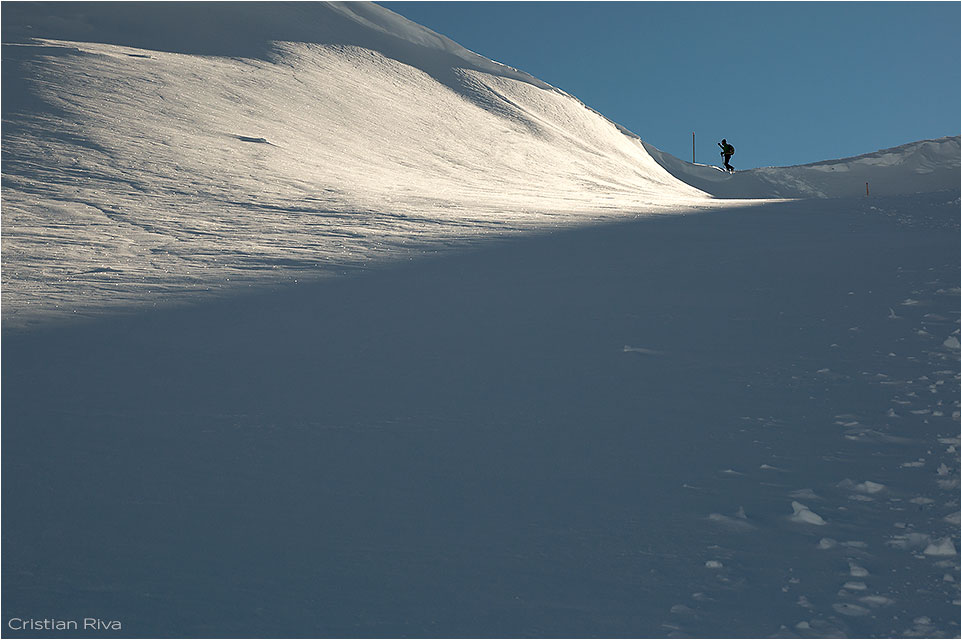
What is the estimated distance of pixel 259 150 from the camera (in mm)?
12516

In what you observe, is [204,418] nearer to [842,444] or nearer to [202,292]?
[202,292]

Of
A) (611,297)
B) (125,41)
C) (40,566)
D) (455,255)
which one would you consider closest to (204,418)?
(40,566)

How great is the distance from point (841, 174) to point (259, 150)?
71.1 feet

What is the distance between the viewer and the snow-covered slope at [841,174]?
24.5 metres

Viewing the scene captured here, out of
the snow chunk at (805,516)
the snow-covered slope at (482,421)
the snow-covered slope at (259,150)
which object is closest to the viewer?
the snow-covered slope at (482,421)

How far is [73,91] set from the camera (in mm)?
13516

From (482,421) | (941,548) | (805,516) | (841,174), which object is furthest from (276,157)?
(841,174)

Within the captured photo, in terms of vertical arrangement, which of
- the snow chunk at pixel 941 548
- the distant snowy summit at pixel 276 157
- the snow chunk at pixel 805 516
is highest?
the distant snowy summit at pixel 276 157

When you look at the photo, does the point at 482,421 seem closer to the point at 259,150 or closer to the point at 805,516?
the point at 805,516

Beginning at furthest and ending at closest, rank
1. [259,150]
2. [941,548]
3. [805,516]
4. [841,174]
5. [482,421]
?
[841,174], [259,150], [482,421], [805,516], [941,548]

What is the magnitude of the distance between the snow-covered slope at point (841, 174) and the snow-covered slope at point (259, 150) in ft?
9.21

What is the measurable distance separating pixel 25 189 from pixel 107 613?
8.00 meters

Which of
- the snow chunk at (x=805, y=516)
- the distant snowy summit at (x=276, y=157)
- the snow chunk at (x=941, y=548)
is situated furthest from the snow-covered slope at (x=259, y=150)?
the snow chunk at (x=941, y=548)

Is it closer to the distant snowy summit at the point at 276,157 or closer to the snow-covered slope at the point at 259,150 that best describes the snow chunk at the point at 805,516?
the distant snowy summit at the point at 276,157
